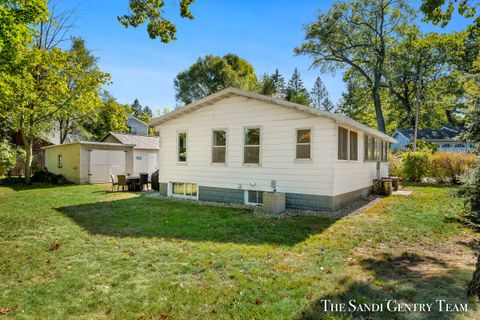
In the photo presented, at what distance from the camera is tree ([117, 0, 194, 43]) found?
5.89 meters

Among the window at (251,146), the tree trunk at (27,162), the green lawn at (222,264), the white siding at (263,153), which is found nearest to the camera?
the green lawn at (222,264)

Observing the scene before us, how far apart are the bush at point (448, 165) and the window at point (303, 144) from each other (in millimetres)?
12918

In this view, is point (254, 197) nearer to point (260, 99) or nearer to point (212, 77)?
point (260, 99)

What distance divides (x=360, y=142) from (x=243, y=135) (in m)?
5.14

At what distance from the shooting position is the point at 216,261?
4.81m

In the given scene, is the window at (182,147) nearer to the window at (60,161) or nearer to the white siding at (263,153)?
the white siding at (263,153)

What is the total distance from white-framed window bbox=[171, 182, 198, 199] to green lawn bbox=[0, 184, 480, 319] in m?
3.36

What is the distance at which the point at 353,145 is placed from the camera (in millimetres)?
11008

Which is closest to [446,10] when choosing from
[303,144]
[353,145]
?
[303,144]

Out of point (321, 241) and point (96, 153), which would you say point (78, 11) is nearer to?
point (96, 153)

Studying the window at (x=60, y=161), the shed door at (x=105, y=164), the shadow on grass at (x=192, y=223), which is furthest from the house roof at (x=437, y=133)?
the window at (x=60, y=161)

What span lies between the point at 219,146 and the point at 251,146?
1.42 meters

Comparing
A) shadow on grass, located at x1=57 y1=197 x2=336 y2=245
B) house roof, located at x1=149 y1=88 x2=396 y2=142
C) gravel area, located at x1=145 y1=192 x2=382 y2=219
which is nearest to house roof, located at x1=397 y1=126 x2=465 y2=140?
house roof, located at x1=149 y1=88 x2=396 y2=142

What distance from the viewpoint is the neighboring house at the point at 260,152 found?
900 cm
